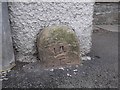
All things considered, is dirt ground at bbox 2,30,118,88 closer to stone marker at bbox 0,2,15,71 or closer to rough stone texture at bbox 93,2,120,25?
stone marker at bbox 0,2,15,71

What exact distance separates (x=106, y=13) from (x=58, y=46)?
2528mm

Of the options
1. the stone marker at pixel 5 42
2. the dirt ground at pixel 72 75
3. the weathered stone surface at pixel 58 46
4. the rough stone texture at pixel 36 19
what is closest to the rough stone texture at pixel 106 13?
the dirt ground at pixel 72 75

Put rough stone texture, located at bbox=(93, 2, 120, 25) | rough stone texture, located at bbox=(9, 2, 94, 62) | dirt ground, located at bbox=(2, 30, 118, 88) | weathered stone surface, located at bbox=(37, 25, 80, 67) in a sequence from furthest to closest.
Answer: rough stone texture, located at bbox=(93, 2, 120, 25) < rough stone texture, located at bbox=(9, 2, 94, 62) < weathered stone surface, located at bbox=(37, 25, 80, 67) < dirt ground, located at bbox=(2, 30, 118, 88)

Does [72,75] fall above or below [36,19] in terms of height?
below

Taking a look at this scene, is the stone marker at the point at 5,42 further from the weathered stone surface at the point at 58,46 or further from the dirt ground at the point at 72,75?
the weathered stone surface at the point at 58,46

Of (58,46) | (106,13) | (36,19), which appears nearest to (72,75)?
(58,46)

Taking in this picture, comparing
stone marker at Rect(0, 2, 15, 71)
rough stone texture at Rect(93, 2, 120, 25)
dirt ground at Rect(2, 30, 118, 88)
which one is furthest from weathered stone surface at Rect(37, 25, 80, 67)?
rough stone texture at Rect(93, 2, 120, 25)

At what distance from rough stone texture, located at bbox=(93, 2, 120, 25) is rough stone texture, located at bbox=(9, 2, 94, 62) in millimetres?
2067

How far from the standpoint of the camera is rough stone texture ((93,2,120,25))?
16.8 feet

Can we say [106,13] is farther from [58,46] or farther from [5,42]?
[5,42]

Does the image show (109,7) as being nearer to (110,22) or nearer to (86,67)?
(110,22)

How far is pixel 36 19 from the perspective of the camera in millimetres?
2971

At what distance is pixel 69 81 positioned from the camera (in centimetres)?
257

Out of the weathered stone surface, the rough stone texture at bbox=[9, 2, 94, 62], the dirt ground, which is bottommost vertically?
the dirt ground
